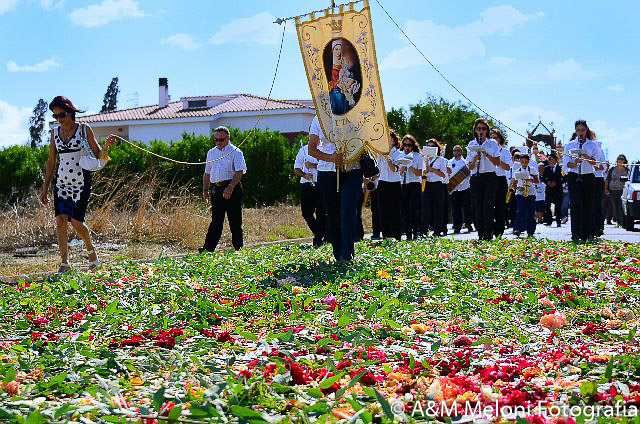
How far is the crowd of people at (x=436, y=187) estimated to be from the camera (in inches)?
418

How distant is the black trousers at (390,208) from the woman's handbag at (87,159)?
296 inches

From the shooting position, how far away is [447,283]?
321 inches

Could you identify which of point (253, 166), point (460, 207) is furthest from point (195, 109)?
point (460, 207)

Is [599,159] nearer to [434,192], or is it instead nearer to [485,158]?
[485,158]

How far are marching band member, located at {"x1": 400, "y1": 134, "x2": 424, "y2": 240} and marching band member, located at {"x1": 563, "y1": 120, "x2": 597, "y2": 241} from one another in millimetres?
3300

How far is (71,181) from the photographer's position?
10625mm

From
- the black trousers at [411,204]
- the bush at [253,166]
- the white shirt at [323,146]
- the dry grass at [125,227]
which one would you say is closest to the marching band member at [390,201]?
Result: the black trousers at [411,204]

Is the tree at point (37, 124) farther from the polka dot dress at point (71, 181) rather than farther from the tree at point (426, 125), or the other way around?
the polka dot dress at point (71, 181)

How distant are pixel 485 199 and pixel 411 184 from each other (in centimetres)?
293

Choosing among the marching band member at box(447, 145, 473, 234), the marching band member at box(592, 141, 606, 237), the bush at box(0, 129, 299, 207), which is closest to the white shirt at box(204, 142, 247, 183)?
the marching band member at box(592, 141, 606, 237)

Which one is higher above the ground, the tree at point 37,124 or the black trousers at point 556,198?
the tree at point 37,124

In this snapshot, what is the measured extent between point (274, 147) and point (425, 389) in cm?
2808

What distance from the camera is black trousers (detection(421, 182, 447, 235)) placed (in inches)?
775

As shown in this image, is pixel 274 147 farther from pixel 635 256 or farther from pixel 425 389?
pixel 425 389
